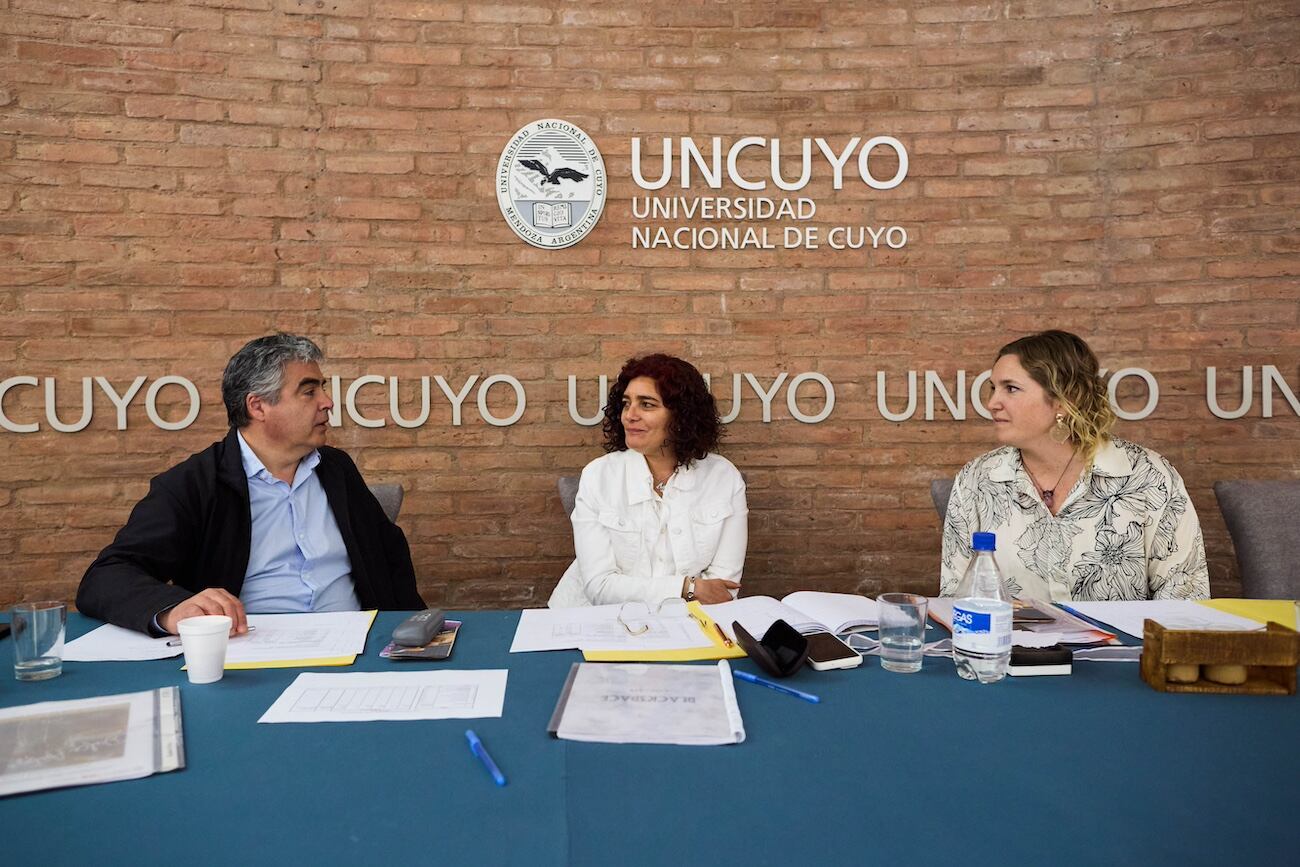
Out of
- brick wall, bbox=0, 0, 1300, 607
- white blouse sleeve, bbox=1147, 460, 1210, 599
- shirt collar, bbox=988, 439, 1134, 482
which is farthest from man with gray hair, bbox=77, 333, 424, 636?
white blouse sleeve, bbox=1147, 460, 1210, 599

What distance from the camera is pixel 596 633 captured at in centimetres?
170

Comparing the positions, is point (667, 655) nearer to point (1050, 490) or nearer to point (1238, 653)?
point (1238, 653)

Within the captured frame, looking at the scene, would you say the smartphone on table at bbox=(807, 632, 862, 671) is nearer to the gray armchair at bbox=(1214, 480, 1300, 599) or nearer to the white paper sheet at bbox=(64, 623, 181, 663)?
the white paper sheet at bbox=(64, 623, 181, 663)

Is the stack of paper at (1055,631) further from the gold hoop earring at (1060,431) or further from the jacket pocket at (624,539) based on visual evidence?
the jacket pocket at (624,539)

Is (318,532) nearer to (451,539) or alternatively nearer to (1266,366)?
(451,539)

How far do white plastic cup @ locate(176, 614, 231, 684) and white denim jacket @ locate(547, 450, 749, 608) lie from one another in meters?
1.34

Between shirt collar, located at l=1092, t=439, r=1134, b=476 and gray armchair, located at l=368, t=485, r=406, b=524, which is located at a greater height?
shirt collar, located at l=1092, t=439, r=1134, b=476

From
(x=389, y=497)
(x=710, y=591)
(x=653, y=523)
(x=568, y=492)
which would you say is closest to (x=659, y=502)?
(x=653, y=523)

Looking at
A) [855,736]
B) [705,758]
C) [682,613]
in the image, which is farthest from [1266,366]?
[705,758]

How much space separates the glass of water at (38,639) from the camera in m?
1.44

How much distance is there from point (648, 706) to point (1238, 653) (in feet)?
2.95

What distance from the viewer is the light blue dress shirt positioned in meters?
2.33

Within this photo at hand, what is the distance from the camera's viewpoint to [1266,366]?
3.14 metres

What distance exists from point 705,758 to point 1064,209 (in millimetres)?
2806
